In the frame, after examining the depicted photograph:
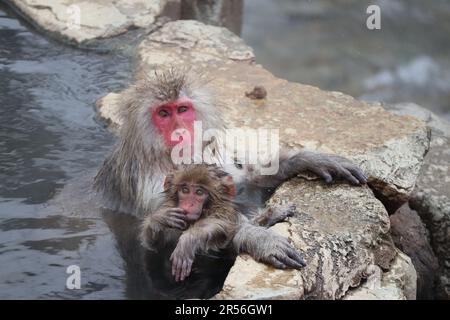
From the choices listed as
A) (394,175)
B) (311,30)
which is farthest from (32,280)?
(311,30)

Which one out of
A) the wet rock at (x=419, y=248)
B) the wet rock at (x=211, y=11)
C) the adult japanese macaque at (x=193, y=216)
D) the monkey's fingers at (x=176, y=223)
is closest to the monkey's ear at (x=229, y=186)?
the adult japanese macaque at (x=193, y=216)

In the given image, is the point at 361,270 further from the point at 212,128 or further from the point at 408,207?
the point at 408,207

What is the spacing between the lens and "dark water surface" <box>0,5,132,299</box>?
15.0ft

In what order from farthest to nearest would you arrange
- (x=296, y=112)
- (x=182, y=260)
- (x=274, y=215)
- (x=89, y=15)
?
(x=89, y=15) → (x=296, y=112) → (x=274, y=215) → (x=182, y=260)

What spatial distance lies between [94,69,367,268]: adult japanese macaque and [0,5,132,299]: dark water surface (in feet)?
1.19

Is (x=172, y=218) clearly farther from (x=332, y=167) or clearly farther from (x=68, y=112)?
(x=68, y=112)

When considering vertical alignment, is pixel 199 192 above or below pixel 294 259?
above

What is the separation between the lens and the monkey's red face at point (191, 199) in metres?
4.52

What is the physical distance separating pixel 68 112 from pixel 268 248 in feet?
10.2

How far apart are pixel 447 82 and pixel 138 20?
759 centimetres

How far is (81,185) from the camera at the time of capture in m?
5.67

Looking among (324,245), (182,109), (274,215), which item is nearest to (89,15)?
(182,109)

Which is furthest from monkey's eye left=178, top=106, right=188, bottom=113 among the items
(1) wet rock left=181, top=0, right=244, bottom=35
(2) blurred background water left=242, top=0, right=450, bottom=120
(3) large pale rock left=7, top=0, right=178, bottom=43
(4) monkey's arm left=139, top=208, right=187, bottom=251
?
(2) blurred background water left=242, top=0, right=450, bottom=120

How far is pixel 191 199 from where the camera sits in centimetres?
454
